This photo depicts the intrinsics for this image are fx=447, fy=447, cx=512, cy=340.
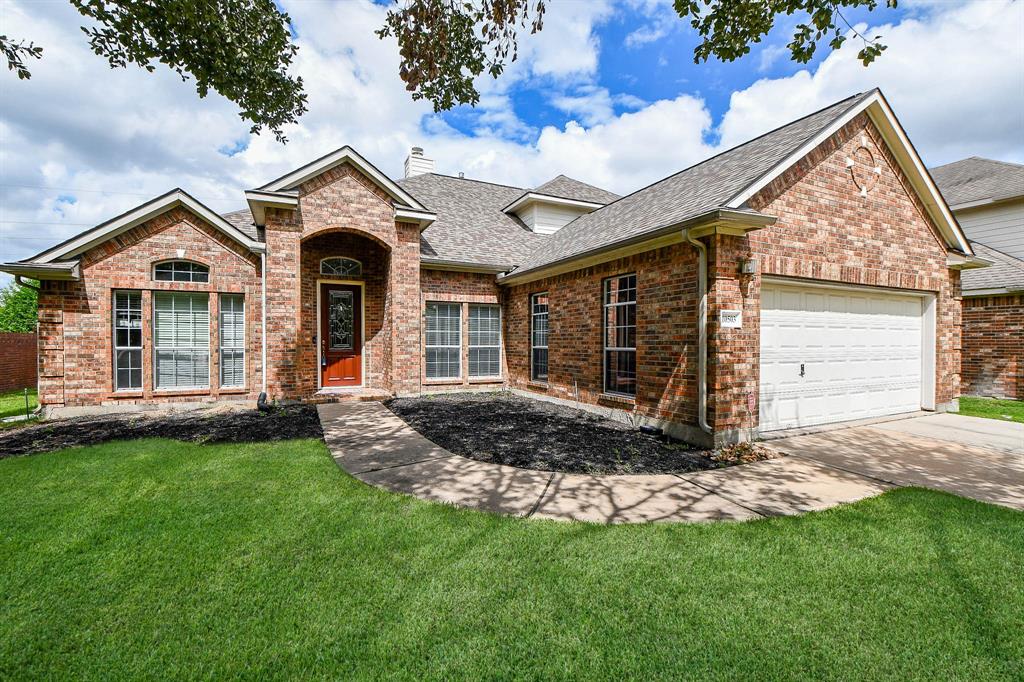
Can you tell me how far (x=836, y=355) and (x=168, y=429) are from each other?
467 inches

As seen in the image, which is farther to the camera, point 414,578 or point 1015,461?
point 1015,461

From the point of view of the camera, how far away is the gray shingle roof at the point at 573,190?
16.5 m

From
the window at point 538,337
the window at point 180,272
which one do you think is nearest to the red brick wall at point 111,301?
the window at point 180,272

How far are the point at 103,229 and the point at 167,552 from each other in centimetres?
905

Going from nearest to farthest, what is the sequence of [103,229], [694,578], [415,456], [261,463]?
[694,578]
[261,463]
[415,456]
[103,229]

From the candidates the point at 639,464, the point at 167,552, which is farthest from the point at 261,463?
the point at 639,464

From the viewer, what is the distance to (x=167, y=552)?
3.44 metres

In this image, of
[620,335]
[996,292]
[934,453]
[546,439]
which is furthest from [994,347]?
[546,439]

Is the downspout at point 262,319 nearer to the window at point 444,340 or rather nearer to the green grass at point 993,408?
the window at point 444,340

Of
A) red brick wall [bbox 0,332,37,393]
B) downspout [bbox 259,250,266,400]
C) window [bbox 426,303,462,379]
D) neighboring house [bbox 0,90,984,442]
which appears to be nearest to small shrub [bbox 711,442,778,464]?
neighboring house [bbox 0,90,984,442]

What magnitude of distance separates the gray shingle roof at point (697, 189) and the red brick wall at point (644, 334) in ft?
1.91

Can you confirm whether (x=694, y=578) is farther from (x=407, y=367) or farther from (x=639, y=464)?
(x=407, y=367)

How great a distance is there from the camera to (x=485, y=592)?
116 inches

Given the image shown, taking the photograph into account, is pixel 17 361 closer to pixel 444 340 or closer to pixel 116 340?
pixel 116 340
